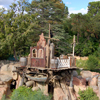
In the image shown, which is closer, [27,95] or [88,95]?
[27,95]

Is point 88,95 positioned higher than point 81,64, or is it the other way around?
point 81,64

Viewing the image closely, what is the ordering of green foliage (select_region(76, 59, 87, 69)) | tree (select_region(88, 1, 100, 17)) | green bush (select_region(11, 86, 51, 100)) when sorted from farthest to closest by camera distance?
tree (select_region(88, 1, 100, 17)) < green foliage (select_region(76, 59, 87, 69)) < green bush (select_region(11, 86, 51, 100))

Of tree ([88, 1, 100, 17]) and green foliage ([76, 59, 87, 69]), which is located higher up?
tree ([88, 1, 100, 17])

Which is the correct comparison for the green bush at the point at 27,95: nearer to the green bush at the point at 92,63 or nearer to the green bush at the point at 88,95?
the green bush at the point at 88,95

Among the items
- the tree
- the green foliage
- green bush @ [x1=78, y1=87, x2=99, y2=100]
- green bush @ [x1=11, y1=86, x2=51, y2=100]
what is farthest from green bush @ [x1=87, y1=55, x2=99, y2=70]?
the tree

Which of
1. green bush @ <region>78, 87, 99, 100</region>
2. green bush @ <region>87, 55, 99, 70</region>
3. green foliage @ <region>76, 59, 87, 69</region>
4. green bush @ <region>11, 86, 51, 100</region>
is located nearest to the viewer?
green bush @ <region>11, 86, 51, 100</region>

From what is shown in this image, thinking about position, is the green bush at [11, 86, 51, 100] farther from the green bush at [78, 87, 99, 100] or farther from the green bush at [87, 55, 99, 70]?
the green bush at [87, 55, 99, 70]

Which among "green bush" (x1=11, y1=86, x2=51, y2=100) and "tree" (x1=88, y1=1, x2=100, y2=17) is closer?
"green bush" (x1=11, y1=86, x2=51, y2=100)

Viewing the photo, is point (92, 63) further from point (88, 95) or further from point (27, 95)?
point (27, 95)

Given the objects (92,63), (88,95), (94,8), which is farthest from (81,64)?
(94,8)

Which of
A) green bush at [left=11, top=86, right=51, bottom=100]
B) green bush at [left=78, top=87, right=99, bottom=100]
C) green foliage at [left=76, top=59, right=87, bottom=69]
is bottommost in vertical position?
green bush at [left=78, top=87, right=99, bottom=100]

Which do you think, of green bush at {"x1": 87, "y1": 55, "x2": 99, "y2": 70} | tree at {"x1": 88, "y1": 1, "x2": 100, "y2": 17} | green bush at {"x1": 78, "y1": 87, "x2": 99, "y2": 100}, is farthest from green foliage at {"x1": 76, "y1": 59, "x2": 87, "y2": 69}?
tree at {"x1": 88, "y1": 1, "x2": 100, "y2": 17}

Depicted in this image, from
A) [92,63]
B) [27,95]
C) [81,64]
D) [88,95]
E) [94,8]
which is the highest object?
[94,8]

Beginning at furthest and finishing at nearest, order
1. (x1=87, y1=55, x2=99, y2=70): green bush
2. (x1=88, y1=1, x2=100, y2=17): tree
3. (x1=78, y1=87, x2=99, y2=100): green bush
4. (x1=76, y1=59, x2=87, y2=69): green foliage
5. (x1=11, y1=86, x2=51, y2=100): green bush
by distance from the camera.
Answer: (x1=88, y1=1, x2=100, y2=17): tree < (x1=76, y1=59, x2=87, y2=69): green foliage < (x1=87, y1=55, x2=99, y2=70): green bush < (x1=78, y1=87, x2=99, y2=100): green bush < (x1=11, y1=86, x2=51, y2=100): green bush
